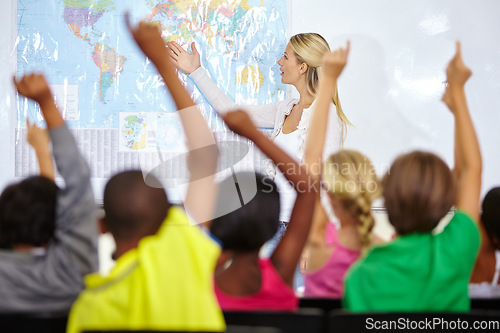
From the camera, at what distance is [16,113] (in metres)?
3.17

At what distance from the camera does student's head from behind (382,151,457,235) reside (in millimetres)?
1218

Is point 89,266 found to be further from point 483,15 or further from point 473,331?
point 483,15

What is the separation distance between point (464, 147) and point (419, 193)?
27 centimetres

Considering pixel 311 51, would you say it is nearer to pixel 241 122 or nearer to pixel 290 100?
pixel 290 100

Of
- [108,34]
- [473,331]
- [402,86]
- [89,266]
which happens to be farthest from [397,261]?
[108,34]

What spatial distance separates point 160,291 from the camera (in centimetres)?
103

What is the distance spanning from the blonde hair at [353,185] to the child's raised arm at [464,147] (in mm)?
260

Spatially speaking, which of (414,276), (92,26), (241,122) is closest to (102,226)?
(241,122)

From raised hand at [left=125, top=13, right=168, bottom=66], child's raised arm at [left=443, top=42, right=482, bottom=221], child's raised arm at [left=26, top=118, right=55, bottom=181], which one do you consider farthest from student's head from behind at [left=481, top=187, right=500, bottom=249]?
child's raised arm at [left=26, top=118, right=55, bottom=181]

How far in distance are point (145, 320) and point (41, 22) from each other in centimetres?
263

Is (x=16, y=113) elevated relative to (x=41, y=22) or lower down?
lower down

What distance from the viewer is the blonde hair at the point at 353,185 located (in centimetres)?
151

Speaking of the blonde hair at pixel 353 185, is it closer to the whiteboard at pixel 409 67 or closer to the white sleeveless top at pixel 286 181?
the white sleeveless top at pixel 286 181

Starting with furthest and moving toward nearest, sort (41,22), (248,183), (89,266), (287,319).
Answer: (41,22) < (248,183) < (89,266) < (287,319)
